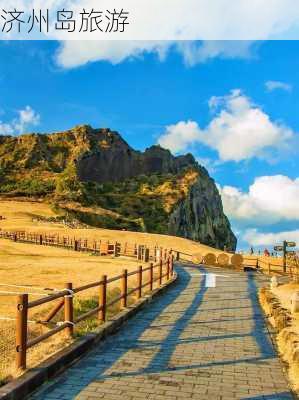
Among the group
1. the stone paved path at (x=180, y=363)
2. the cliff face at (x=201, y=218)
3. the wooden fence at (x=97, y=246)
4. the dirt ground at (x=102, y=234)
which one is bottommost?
the stone paved path at (x=180, y=363)

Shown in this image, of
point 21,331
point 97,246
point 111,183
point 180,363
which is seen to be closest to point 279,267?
point 97,246

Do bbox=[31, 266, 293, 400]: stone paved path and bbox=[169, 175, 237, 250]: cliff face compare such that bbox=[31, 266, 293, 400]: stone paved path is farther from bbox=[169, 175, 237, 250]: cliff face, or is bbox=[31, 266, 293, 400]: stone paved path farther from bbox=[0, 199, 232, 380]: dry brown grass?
bbox=[169, 175, 237, 250]: cliff face

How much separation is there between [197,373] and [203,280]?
1876 centimetres

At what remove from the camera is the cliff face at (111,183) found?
481 feet

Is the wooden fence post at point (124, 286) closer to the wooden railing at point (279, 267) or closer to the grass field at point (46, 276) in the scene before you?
the grass field at point (46, 276)

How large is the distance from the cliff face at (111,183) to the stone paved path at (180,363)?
116 m

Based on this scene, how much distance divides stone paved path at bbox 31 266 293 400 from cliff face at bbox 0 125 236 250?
4578 inches

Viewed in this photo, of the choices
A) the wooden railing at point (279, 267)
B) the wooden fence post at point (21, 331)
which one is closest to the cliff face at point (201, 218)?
the wooden railing at point (279, 267)

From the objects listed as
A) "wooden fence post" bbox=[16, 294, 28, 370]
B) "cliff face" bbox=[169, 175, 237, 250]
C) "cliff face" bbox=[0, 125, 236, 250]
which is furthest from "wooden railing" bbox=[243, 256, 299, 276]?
"cliff face" bbox=[169, 175, 237, 250]

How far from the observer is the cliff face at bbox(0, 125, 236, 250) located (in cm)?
14662

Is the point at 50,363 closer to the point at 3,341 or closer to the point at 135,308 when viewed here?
the point at 3,341

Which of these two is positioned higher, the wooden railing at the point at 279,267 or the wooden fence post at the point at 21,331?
the wooden fence post at the point at 21,331

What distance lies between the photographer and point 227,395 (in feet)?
23.8

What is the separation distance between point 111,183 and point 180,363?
179374 millimetres
